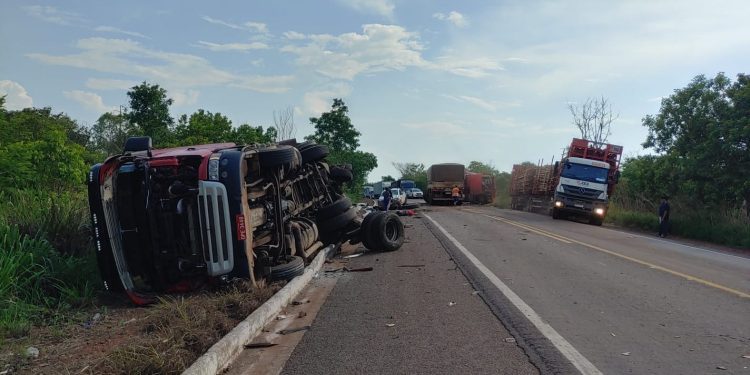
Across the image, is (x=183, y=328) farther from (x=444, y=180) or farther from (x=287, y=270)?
(x=444, y=180)

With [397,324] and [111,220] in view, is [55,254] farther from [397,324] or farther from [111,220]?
[397,324]

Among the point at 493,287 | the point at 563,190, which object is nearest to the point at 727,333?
the point at 493,287

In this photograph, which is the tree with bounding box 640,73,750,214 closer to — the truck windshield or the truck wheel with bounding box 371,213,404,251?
the truck windshield

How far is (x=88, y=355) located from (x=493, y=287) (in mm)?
5666

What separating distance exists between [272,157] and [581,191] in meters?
21.5

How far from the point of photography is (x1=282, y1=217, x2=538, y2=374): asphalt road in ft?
16.6

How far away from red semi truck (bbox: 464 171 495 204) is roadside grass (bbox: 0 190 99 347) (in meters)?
45.0

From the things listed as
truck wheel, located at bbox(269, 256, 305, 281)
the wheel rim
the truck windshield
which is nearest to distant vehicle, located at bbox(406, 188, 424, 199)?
the truck windshield

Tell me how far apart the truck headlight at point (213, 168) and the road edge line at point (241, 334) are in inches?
68.7

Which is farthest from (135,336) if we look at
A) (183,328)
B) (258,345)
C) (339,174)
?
(339,174)

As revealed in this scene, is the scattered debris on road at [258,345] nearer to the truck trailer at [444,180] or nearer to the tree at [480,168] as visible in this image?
the truck trailer at [444,180]

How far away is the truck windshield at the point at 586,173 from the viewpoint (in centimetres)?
2697

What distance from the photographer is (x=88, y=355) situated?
5.33m

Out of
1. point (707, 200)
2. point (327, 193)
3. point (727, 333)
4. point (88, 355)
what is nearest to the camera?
point (88, 355)
